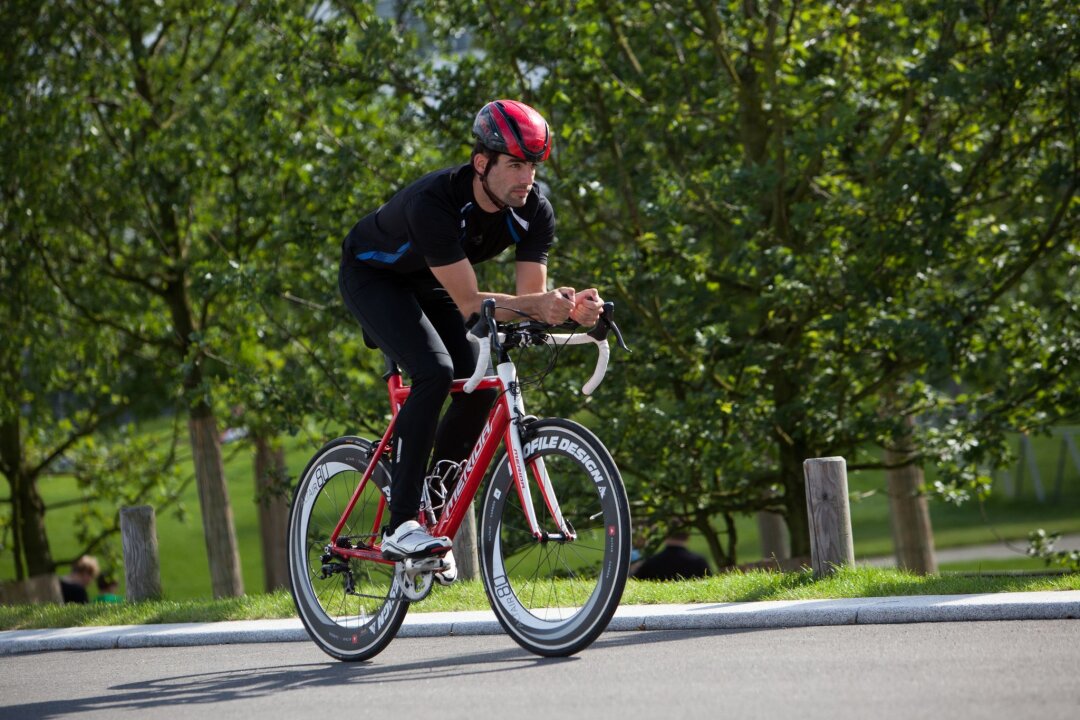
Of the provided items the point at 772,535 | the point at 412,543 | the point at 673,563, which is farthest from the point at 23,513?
the point at 412,543

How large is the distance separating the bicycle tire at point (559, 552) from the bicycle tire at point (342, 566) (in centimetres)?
62

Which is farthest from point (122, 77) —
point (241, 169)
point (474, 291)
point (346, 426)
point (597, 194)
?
point (474, 291)

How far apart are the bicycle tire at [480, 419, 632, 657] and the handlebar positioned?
28cm

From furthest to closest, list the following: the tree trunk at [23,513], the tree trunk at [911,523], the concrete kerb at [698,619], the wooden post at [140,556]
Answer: the tree trunk at [23,513], the tree trunk at [911,523], the wooden post at [140,556], the concrete kerb at [698,619]

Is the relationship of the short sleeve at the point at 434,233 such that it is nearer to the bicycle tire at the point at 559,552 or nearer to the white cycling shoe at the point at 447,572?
the bicycle tire at the point at 559,552

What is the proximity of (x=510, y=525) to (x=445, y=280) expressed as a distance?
0.99 m

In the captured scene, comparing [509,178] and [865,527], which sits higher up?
[509,178]

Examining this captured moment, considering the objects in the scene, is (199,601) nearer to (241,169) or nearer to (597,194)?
(597,194)

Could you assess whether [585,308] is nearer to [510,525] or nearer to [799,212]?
[510,525]

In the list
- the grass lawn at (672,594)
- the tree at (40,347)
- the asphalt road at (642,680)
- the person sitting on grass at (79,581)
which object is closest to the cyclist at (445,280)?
the asphalt road at (642,680)

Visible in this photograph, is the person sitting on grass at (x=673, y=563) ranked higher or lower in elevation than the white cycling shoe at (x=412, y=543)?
lower

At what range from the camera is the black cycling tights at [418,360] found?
575 cm

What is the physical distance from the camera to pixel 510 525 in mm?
5617

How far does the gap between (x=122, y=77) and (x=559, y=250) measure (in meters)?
6.46
